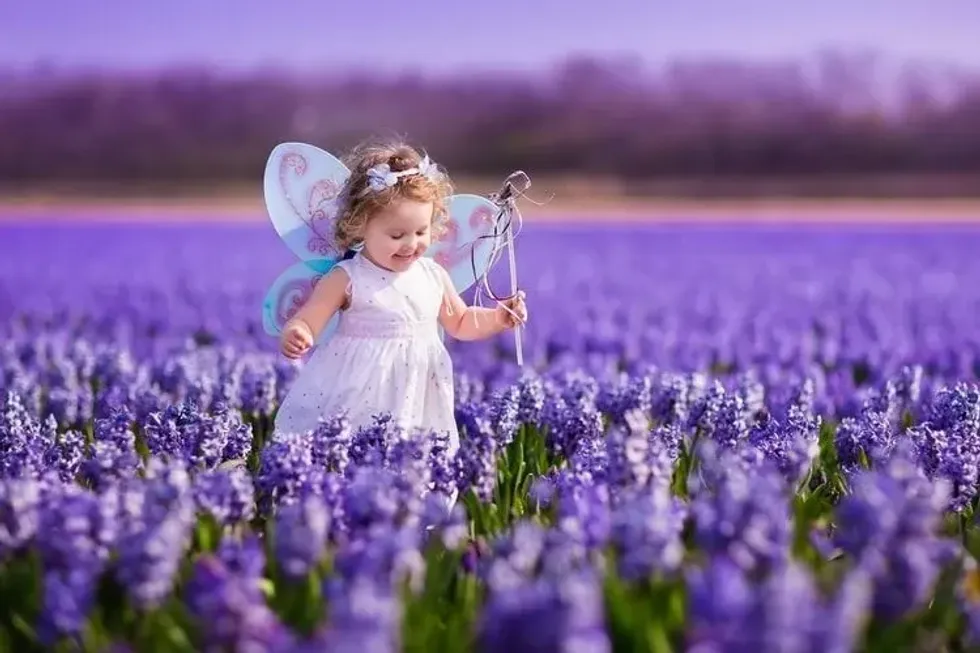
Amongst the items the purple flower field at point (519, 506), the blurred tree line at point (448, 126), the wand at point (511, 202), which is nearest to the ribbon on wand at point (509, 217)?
the wand at point (511, 202)

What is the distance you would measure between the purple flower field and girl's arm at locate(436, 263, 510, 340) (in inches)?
10.1

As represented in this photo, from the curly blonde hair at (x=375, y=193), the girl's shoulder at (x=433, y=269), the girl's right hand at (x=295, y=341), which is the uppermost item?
the curly blonde hair at (x=375, y=193)

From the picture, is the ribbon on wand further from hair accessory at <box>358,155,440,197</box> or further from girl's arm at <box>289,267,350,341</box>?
girl's arm at <box>289,267,350,341</box>

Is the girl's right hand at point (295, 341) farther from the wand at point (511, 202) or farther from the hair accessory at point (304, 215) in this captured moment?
the wand at point (511, 202)

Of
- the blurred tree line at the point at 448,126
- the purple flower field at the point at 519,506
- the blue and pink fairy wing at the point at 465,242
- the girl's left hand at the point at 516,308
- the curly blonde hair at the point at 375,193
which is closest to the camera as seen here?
the purple flower field at the point at 519,506

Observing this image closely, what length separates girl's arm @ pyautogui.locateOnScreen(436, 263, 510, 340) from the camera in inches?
187

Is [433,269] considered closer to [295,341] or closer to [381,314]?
[381,314]

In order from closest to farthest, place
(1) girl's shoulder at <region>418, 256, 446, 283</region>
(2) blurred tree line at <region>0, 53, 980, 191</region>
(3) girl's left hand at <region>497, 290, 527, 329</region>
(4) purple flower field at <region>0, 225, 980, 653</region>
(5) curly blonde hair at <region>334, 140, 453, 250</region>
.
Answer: (4) purple flower field at <region>0, 225, 980, 653</region> < (5) curly blonde hair at <region>334, 140, 453, 250</region> < (3) girl's left hand at <region>497, 290, 527, 329</region> < (1) girl's shoulder at <region>418, 256, 446, 283</region> < (2) blurred tree line at <region>0, 53, 980, 191</region>

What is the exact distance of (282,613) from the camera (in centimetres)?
270

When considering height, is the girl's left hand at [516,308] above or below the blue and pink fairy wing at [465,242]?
below

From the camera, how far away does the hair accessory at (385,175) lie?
4.38 meters

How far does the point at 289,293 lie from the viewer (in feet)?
15.4

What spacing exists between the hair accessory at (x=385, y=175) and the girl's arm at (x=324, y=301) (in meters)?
0.29

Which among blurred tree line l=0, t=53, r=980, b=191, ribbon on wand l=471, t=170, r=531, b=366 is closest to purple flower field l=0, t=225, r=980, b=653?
ribbon on wand l=471, t=170, r=531, b=366
